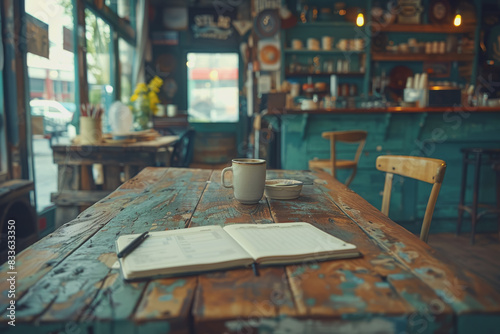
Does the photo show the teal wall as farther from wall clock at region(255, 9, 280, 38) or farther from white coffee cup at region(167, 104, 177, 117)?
wall clock at region(255, 9, 280, 38)

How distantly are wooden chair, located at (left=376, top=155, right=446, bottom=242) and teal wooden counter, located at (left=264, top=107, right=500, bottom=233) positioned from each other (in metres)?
1.88

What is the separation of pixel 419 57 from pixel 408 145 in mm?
3030

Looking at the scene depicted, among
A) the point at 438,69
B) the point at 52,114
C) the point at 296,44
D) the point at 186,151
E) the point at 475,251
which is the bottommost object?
the point at 475,251

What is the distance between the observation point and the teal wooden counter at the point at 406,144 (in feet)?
11.2

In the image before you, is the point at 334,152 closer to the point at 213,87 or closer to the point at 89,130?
the point at 89,130

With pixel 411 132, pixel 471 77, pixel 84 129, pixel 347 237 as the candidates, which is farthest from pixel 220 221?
pixel 471 77

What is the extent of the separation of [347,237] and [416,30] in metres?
5.96

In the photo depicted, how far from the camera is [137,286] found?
57cm

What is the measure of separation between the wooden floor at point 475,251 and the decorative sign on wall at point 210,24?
5.06 metres

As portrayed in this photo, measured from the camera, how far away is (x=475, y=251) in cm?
301

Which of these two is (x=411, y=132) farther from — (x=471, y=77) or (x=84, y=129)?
(x=471, y=77)

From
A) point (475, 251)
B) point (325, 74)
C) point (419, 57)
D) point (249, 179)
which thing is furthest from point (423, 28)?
point (249, 179)

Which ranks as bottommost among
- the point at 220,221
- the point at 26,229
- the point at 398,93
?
the point at 26,229

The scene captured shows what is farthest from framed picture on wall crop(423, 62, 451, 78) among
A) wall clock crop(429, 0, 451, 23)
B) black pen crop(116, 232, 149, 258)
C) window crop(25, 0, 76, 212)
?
black pen crop(116, 232, 149, 258)
